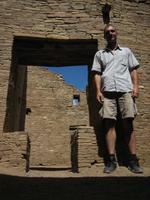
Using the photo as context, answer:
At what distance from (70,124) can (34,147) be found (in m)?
2.22

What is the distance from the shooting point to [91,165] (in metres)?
5.81

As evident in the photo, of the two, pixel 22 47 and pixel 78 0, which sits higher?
pixel 78 0

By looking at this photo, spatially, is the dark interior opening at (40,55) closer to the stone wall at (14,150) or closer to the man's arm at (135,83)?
the stone wall at (14,150)

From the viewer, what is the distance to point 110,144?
510cm

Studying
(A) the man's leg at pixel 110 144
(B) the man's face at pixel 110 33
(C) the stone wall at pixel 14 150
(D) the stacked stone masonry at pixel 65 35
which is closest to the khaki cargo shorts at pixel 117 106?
(A) the man's leg at pixel 110 144

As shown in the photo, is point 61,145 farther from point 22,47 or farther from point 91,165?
point 91,165

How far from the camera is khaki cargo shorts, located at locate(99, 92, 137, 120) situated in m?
5.27

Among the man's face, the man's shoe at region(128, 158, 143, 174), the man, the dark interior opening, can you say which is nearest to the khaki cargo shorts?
the man

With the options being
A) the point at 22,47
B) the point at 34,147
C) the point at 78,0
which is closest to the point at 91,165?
the point at 22,47
